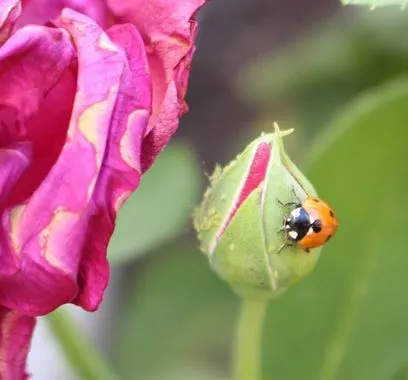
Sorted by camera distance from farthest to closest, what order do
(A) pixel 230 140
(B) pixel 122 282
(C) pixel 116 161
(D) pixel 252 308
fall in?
(A) pixel 230 140
(B) pixel 122 282
(D) pixel 252 308
(C) pixel 116 161

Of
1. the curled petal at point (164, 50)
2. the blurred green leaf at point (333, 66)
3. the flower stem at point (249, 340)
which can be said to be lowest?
the blurred green leaf at point (333, 66)

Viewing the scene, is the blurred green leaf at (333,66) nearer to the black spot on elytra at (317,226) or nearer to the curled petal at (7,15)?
the black spot on elytra at (317,226)

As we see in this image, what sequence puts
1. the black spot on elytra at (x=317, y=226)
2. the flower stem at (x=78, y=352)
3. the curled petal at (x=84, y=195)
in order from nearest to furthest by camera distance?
the curled petal at (x=84, y=195) → the black spot on elytra at (x=317, y=226) → the flower stem at (x=78, y=352)

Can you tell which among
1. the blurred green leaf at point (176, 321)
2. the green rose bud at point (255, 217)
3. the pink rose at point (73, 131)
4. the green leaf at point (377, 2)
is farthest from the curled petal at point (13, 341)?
the blurred green leaf at point (176, 321)

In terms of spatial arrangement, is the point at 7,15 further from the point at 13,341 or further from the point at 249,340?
the point at 249,340

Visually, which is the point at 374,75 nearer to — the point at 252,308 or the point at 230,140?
the point at 230,140

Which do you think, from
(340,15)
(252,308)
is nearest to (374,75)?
(340,15)
